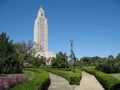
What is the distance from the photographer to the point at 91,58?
120000 mm

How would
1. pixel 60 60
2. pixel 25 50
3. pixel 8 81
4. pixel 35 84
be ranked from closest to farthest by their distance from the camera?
1. pixel 35 84
2. pixel 8 81
3. pixel 60 60
4. pixel 25 50

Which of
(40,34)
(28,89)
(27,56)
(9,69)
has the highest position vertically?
(40,34)

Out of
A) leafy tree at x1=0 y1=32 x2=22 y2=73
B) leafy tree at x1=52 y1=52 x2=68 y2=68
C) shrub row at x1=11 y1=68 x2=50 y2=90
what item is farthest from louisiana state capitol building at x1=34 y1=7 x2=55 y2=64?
shrub row at x1=11 y1=68 x2=50 y2=90

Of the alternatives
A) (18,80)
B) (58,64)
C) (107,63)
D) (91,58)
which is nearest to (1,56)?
(18,80)

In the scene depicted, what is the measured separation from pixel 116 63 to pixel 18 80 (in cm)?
3014

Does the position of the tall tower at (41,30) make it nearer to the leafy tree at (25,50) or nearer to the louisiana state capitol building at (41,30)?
the louisiana state capitol building at (41,30)

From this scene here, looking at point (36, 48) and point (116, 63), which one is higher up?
point (36, 48)

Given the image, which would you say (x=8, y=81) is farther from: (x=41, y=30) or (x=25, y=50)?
(x=41, y=30)

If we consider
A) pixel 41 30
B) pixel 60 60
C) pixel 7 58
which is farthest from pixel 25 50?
pixel 41 30

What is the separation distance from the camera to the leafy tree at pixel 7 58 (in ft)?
112

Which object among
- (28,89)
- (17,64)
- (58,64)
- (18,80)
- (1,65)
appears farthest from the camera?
(58,64)

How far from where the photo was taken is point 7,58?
114 ft

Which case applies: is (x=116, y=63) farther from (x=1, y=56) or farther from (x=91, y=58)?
(x=91, y=58)

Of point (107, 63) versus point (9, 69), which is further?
point (107, 63)
